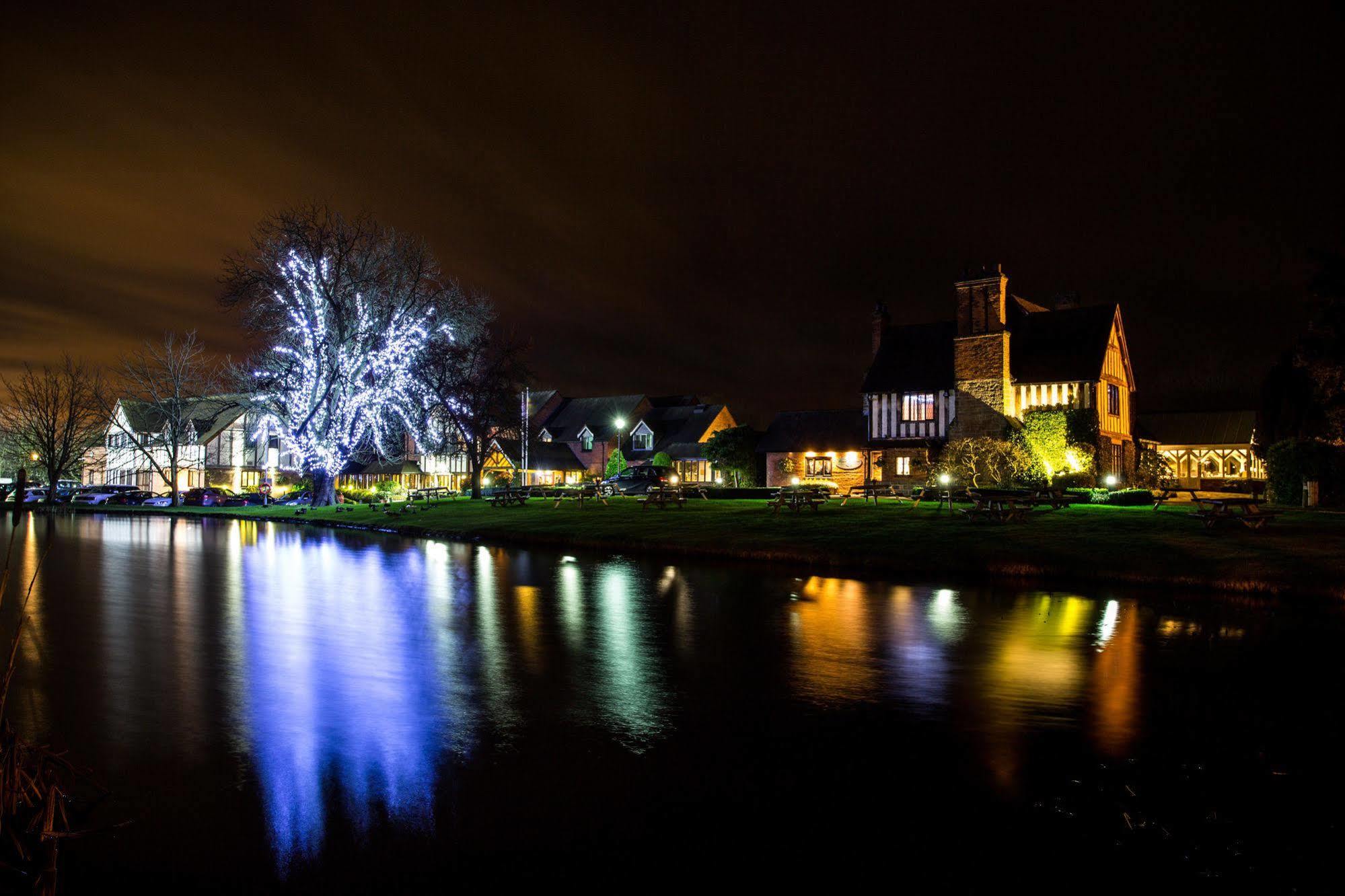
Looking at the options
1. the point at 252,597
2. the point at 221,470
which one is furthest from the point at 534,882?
the point at 221,470

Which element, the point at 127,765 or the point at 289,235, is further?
the point at 289,235

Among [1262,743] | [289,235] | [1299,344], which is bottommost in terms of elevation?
[1262,743]

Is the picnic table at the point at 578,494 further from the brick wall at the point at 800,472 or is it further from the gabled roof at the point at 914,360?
the gabled roof at the point at 914,360

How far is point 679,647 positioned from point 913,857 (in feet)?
19.0

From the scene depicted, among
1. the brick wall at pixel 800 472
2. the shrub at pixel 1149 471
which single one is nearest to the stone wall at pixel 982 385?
the brick wall at pixel 800 472

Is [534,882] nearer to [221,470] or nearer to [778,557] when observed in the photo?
[778,557]

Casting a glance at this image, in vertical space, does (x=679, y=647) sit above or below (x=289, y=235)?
below

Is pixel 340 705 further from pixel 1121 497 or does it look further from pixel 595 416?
pixel 595 416

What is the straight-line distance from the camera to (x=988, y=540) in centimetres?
2012

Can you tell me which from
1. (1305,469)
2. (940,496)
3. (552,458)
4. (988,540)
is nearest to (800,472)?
(940,496)

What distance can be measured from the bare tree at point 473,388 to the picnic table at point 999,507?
31.4 m

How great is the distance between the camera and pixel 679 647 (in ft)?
34.1

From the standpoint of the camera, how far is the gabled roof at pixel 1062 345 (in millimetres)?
39875

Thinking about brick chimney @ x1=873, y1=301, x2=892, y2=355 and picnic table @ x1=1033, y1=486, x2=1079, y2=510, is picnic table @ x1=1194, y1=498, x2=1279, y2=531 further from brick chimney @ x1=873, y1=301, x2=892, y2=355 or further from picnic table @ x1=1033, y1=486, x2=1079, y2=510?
brick chimney @ x1=873, y1=301, x2=892, y2=355
